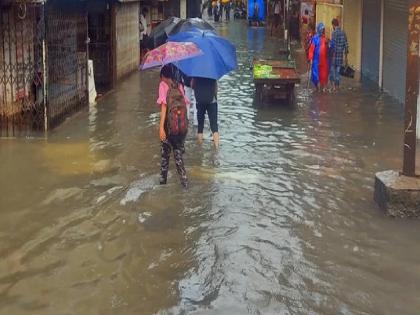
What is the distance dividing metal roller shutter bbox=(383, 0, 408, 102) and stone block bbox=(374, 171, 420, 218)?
24.8 feet

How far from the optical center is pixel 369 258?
607 cm

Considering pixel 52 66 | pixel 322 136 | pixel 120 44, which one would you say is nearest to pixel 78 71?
pixel 52 66

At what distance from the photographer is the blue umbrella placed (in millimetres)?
9352

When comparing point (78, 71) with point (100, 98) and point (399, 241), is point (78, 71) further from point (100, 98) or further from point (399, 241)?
point (399, 241)

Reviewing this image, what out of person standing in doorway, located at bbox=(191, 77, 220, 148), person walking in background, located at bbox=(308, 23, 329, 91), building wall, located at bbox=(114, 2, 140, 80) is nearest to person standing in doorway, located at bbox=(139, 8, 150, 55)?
building wall, located at bbox=(114, 2, 140, 80)

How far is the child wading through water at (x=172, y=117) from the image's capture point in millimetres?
7863

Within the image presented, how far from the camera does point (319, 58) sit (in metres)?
16.2

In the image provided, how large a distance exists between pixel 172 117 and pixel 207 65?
5.91ft

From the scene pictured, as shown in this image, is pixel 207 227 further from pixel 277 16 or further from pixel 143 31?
pixel 277 16

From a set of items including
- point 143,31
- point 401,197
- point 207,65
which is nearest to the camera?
point 401,197

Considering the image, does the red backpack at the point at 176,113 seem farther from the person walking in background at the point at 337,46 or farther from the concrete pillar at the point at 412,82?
the person walking in background at the point at 337,46

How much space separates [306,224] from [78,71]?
338 inches

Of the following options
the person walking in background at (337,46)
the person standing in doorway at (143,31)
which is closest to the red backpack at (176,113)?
the person walking in background at (337,46)

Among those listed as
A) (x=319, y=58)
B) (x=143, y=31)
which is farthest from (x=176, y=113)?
(x=143, y=31)
